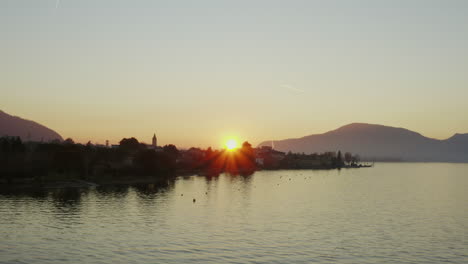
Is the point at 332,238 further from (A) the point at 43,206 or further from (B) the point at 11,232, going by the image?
(A) the point at 43,206

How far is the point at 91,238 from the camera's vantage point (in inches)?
2660

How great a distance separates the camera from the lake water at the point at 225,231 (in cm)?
5784

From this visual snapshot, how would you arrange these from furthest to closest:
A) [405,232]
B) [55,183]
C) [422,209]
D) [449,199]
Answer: [55,183]
[449,199]
[422,209]
[405,232]

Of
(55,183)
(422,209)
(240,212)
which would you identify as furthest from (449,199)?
(55,183)

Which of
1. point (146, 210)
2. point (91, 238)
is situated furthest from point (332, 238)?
point (146, 210)

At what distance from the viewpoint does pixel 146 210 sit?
101 metres

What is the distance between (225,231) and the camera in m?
74.8

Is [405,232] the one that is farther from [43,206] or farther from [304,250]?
[43,206]

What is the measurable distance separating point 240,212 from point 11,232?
45623mm

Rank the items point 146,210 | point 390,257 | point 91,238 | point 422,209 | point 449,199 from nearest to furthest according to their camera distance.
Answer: point 390,257, point 91,238, point 146,210, point 422,209, point 449,199

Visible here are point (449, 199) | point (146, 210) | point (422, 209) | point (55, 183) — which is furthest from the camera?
point (55, 183)

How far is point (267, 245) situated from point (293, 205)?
177ft

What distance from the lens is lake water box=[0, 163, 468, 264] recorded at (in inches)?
2277

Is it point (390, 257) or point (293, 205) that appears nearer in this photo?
point (390, 257)
